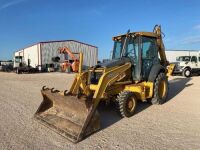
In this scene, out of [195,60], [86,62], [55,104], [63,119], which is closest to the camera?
[63,119]

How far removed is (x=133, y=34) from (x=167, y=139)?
3976 millimetres

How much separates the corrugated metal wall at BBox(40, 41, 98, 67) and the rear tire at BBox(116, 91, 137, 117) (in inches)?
1244

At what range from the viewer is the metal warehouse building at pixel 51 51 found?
3806 cm

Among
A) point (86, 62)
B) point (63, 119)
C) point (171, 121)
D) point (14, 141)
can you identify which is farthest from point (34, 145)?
point (86, 62)

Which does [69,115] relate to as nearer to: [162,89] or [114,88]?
[114,88]

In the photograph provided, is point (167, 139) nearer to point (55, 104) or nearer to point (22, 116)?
point (55, 104)

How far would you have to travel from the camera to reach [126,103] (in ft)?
23.2

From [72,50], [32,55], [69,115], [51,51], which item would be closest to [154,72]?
[69,115]

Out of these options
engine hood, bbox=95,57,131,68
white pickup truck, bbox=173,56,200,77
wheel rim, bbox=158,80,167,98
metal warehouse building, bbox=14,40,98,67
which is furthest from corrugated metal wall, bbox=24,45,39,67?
engine hood, bbox=95,57,131,68

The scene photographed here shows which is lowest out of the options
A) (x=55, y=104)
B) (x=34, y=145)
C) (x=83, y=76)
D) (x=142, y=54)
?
(x=34, y=145)

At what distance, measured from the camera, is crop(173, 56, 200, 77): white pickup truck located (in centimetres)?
2239

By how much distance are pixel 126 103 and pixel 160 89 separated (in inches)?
94.7

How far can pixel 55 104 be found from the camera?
707 cm

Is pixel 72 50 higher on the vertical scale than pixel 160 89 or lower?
higher
